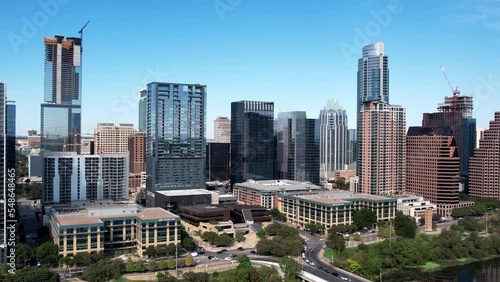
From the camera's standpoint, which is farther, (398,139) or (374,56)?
(374,56)

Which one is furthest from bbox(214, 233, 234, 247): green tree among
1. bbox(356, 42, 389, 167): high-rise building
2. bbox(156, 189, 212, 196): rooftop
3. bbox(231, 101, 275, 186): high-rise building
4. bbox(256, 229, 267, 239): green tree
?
bbox(356, 42, 389, 167): high-rise building

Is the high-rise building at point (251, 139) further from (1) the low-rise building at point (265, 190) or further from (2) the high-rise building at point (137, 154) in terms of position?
(2) the high-rise building at point (137, 154)

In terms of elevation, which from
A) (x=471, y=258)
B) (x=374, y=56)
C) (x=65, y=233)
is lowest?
(x=471, y=258)

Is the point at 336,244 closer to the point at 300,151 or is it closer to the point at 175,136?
the point at 175,136

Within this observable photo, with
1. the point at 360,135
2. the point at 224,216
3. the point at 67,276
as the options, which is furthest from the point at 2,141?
the point at 360,135

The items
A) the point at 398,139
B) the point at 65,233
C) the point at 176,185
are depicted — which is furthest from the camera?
the point at 398,139

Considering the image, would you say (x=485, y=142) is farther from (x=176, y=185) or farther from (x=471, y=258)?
(x=176, y=185)

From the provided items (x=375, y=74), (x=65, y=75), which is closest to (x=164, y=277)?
(x=375, y=74)
